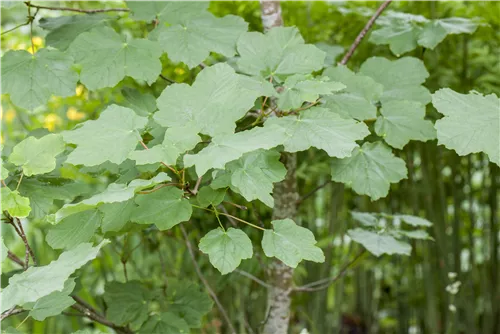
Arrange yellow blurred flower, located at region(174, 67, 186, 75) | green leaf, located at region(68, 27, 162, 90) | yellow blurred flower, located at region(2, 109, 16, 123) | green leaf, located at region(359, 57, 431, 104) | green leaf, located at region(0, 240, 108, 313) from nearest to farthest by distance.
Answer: green leaf, located at region(0, 240, 108, 313) → green leaf, located at region(68, 27, 162, 90) → green leaf, located at region(359, 57, 431, 104) → yellow blurred flower, located at region(174, 67, 186, 75) → yellow blurred flower, located at region(2, 109, 16, 123)

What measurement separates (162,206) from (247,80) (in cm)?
25

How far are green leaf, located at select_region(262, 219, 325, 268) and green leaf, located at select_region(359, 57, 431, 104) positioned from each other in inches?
14.4

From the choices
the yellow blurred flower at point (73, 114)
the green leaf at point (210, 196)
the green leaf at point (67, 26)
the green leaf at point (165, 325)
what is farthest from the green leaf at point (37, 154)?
the yellow blurred flower at point (73, 114)

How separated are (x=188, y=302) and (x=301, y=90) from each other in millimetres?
574

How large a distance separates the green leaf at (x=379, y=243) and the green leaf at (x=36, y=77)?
616 millimetres

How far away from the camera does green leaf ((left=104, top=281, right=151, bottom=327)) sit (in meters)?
1.18

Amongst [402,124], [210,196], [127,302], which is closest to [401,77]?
[402,124]

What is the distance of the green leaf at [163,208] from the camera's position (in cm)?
82

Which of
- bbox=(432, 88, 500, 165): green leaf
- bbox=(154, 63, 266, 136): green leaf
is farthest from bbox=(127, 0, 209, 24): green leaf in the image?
bbox=(432, 88, 500, 165): green leaf

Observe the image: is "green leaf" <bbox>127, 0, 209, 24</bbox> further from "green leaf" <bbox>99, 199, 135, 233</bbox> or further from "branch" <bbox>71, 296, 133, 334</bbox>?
"branch" <bbox>71, 296, 133, 334</bbox>

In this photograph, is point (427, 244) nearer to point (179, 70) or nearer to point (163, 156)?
point (179, 70)

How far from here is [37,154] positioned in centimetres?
84

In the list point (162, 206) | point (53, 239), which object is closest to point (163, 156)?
point (162, 206)

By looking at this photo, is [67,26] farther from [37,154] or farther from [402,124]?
[402,124]
